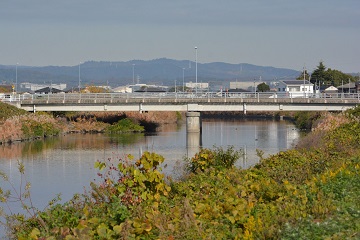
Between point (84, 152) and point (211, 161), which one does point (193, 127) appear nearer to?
point (84, 152)

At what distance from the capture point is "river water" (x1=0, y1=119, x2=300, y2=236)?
1415 inches

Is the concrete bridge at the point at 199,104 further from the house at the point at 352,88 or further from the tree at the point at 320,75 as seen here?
the tree at the point at 320,75

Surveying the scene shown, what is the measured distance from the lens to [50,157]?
2026 inches

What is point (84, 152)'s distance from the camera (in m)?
55.8

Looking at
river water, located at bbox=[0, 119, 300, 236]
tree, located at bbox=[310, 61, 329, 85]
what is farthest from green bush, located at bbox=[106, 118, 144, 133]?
tree, located at bbox=[310, 61, 329, 85]

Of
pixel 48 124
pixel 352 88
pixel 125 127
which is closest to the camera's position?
pixel 48 124

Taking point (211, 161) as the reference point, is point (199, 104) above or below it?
above

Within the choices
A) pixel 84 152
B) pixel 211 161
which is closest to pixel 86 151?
pixel 84 152

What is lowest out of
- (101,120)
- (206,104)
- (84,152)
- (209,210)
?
(84,152)

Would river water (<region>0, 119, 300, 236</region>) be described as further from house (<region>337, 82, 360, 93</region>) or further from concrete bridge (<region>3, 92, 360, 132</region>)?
house (<region>337, 82, 360, 93</region>)

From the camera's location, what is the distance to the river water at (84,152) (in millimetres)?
35938

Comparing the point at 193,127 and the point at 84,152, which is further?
the point at 193,127

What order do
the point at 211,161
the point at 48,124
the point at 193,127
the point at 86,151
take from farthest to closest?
1. the point at 193,127
2. the point at 48,124
3. the point at 86,151
4. the point at 211,161

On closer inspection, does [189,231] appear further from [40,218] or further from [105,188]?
[105,188]
